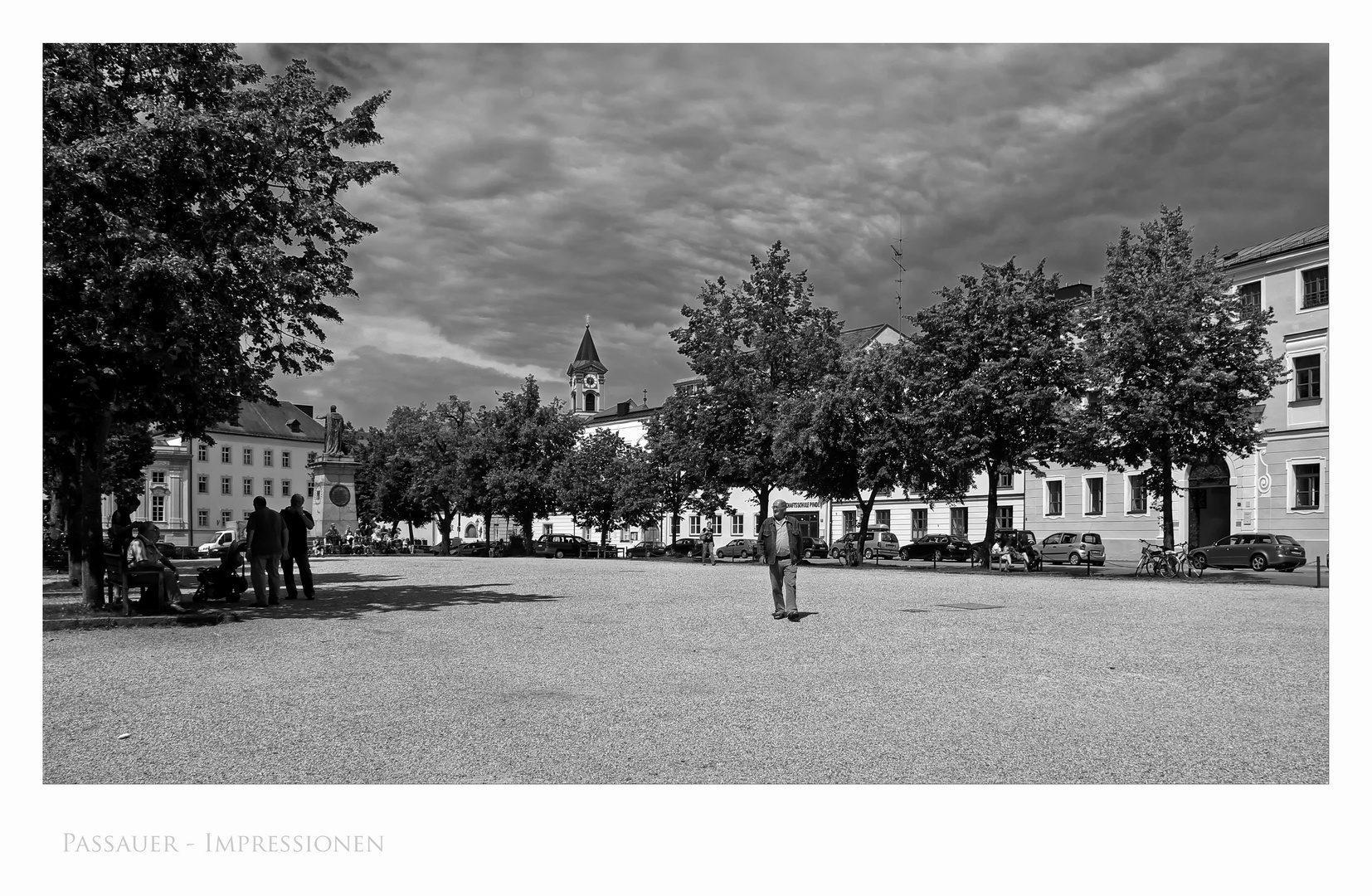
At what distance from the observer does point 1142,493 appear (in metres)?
46.8

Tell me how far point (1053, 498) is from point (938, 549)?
6.68 m

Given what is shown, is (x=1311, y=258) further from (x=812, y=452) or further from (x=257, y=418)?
(x=257, y=418)

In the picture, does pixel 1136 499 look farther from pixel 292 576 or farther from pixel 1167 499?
pixel 292 576

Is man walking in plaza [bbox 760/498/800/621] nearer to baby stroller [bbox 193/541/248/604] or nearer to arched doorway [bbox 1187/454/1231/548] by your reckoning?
baby stroller [bbox 193/541/248/604]

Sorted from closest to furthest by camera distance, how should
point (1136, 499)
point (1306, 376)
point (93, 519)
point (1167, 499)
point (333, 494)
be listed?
point (93, 519)
point (1167, 499)
point (1306, 376)
point (1136, 499)
point (333, 494)

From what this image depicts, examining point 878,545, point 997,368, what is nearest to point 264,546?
point 997,368

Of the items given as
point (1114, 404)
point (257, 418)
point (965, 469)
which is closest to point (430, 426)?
point (257, 418)

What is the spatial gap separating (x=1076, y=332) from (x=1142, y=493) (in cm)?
1530

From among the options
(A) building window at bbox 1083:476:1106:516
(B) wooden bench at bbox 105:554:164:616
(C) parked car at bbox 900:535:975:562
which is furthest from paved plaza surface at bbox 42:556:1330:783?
(A) building window at bbox 1083:476:1106:516

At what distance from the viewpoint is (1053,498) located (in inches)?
2060

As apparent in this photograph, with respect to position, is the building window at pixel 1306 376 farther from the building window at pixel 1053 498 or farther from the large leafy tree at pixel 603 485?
the large leafy tree at pixel 603 485

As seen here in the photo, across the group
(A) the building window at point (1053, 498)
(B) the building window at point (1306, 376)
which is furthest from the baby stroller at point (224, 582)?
(A) the building window at point (1053, 498)

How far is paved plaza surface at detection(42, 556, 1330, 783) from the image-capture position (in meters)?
6.38

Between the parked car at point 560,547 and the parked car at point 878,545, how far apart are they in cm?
1432
